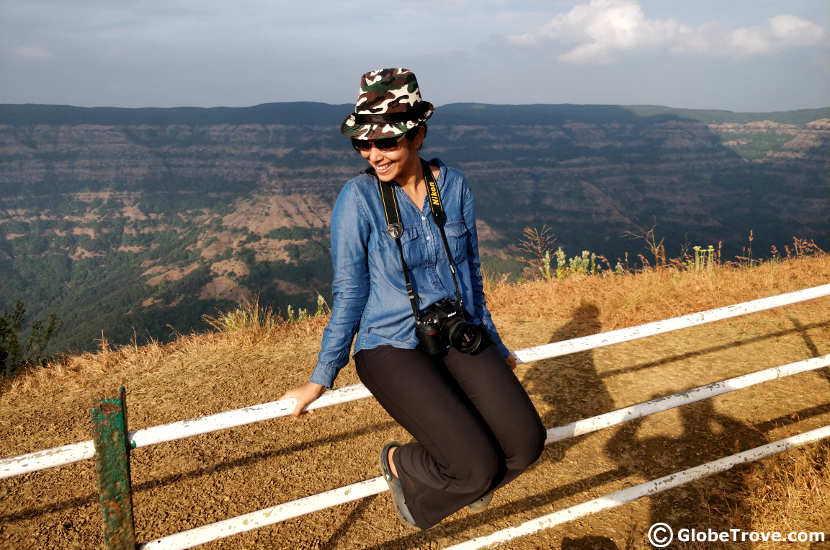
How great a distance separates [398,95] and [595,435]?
2674 millimetres

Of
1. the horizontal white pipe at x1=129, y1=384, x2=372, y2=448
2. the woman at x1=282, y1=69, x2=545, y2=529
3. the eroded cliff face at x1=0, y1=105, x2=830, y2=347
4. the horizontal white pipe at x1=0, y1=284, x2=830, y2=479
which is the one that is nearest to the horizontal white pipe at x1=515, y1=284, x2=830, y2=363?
the horizontal white pipe at x1=0, y1=284, x2=830, y2=479

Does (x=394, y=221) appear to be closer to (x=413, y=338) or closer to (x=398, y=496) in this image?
(x=413, y=338)

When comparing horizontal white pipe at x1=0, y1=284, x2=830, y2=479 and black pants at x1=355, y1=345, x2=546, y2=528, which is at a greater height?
horizontal white pipe at x1=0, y1=284, x2=830, y2=479

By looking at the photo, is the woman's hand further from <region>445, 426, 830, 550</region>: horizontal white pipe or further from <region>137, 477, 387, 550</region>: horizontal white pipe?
<region>445, 426, 830, 550</region>: horizontal white pipe

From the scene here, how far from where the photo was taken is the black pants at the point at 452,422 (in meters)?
1.90

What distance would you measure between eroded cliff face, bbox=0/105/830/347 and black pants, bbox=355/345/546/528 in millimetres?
89242

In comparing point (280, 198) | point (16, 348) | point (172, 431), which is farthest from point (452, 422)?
point (280, 198)

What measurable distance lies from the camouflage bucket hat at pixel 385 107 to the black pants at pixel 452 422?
85 cm

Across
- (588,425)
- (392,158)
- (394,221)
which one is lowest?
(588,425)

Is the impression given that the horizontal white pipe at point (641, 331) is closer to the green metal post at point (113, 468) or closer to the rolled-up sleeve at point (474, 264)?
the rolled-up sleeve at point (474, 264)

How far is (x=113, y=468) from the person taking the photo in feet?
5.25

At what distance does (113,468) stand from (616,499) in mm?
2016

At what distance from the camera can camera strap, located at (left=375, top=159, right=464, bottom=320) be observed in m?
2.09

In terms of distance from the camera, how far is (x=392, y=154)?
2113mm
